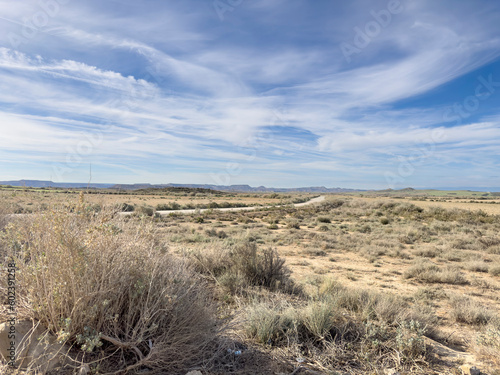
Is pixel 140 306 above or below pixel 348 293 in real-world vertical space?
above

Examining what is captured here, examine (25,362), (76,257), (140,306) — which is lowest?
(25,362)

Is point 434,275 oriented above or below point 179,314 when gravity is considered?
below

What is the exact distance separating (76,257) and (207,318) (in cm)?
159

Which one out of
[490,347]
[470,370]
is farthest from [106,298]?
[490,347]

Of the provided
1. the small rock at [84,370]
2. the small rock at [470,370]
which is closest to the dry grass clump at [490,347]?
the small rock at [470,370]

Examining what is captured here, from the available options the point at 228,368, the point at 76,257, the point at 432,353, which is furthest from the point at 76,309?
the point at 432,353

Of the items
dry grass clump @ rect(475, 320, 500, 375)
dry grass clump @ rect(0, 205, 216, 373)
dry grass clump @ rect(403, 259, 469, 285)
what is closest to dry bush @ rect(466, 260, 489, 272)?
dry grass clump @ rect(403, 259, 469, 285)

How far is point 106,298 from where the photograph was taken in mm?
3008

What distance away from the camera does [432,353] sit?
412 cm

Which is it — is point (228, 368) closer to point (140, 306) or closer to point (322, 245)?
point (140, 306)

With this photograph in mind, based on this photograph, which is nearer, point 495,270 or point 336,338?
point 336,338

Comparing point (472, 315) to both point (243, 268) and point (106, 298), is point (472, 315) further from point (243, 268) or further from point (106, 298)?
point (106, 298)

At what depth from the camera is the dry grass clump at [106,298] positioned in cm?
284

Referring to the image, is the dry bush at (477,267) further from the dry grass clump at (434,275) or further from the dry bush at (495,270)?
the dry grass clump at (434,275)
